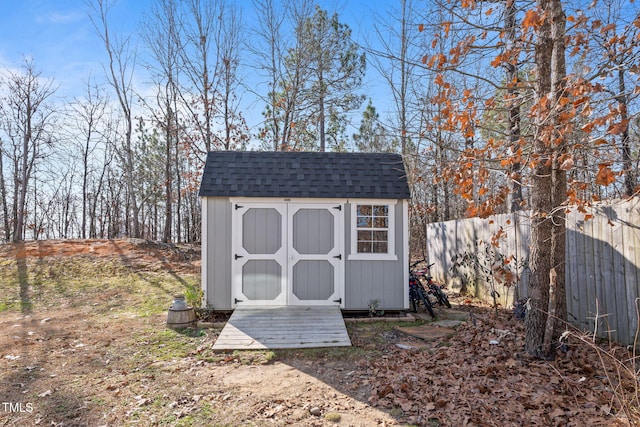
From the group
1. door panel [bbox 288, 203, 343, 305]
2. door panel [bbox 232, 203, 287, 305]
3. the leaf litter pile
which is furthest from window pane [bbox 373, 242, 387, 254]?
the leaf litter pile

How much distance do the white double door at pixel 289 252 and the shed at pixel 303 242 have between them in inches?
0.7

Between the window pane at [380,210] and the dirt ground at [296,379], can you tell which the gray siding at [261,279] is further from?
the window pane at [380,210]

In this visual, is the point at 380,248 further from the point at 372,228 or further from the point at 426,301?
the point at 426,301

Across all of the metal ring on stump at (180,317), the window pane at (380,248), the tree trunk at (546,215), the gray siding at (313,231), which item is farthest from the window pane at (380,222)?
the metal ring on stump at (180,317)

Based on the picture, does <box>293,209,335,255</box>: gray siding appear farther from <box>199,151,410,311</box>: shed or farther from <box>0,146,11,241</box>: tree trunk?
<box>0,146,11,241</box>: tree trunk

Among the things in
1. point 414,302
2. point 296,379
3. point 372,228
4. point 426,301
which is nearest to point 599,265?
point 426,301

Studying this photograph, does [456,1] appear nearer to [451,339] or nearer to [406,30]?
[451,339]

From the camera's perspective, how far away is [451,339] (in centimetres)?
501

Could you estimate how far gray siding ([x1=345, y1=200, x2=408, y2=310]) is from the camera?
6430 mm

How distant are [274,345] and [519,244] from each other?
4.28 metres

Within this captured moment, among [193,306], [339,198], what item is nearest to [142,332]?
[193,306]

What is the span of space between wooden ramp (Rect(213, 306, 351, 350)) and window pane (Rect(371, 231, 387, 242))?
137 cm

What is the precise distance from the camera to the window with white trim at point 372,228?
6496 millimetres

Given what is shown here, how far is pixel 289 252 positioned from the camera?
253 inches
